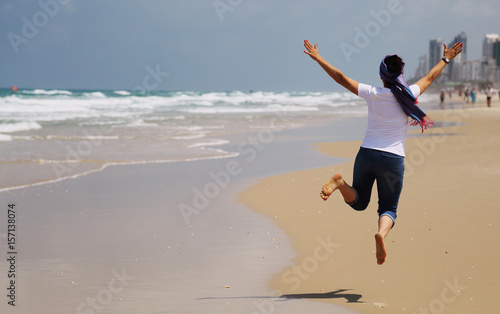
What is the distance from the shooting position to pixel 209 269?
16.9 feet

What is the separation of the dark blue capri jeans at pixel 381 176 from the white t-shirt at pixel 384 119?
6cm

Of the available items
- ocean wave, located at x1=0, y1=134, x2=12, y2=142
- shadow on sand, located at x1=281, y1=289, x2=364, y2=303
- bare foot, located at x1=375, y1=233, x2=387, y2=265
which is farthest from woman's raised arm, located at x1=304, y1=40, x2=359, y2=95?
ocean wave, located at x1=0, y1=134, x2=12, y2=142

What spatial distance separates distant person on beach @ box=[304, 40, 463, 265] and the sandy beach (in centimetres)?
53

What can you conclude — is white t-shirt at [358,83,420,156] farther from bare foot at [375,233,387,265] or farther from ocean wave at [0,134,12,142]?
ocean wave at [0,134,12,142]

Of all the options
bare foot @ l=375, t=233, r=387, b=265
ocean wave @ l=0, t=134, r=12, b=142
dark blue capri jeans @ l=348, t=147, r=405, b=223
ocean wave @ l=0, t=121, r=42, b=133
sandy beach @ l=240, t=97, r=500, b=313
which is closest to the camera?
bare foot @ l=375, t=233, r=387, b=265

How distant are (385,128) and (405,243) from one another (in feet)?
6.28

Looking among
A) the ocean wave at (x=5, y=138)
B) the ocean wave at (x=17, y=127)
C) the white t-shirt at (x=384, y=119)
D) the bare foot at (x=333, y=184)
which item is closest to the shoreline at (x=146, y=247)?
the bare foot at (x=333, y=184)

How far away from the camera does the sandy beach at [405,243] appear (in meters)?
4.41

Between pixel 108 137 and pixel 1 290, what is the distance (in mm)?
14781

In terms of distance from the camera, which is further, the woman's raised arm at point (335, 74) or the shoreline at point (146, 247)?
the shoreline at point (146, 247)

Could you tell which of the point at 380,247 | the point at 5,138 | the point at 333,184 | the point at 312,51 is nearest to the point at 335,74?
the point at 312,51

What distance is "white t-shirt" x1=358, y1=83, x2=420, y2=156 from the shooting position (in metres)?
4.20

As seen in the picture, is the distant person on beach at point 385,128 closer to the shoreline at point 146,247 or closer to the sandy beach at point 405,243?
the sandy beach at point 405,243

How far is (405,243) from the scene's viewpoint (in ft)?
18.9
